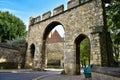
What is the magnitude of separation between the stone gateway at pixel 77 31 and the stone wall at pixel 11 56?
2.84 meters

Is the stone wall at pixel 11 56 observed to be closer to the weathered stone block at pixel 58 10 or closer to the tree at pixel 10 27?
the weathered stone block at pixel 58 10

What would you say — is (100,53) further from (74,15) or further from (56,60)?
(56,60)

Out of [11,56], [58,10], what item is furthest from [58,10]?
[11,56]

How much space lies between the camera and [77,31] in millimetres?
13648

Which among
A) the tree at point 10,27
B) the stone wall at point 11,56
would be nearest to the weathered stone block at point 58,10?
the stone wall at point 11,56

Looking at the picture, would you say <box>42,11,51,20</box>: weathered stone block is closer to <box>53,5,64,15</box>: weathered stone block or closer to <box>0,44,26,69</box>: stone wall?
<box>53,5,64,15</box>: weathered stone block

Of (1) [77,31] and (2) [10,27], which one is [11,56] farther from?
(2) [10,27]

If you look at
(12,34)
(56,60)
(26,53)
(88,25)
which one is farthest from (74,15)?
(12,34)

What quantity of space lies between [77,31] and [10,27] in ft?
84.1

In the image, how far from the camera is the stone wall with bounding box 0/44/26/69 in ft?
61.0

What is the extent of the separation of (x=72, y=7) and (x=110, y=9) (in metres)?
3.56

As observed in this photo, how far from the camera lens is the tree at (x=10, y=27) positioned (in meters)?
34.8

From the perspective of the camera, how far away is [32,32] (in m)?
20.0

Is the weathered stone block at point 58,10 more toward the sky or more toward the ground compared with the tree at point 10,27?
more toward the ground
